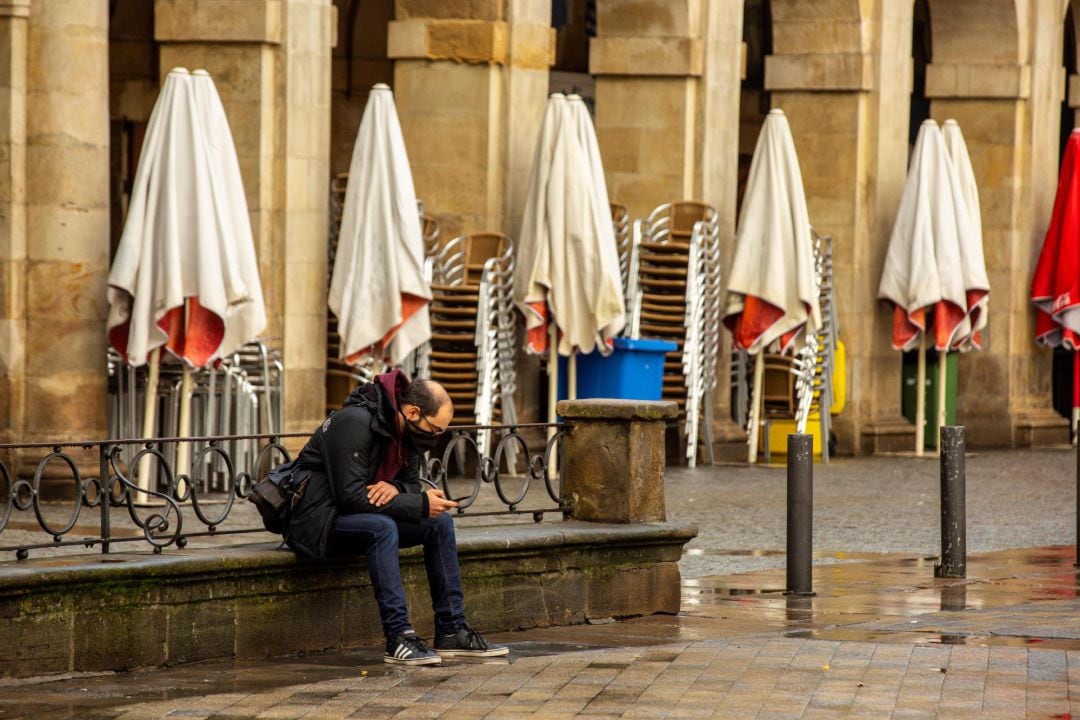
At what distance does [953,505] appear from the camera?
1210 centimetres

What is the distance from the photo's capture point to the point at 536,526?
411 inches

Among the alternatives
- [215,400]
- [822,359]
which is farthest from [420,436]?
[822,359]

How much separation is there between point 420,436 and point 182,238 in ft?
18.5

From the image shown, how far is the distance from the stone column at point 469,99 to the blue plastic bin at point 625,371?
49.6 inches

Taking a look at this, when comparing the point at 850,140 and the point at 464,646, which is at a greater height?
the point at 850,140

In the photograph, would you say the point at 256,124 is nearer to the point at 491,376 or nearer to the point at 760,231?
the point at 491,376

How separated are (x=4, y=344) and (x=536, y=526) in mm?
5186

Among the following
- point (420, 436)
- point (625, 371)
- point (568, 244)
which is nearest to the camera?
point (420, 436)

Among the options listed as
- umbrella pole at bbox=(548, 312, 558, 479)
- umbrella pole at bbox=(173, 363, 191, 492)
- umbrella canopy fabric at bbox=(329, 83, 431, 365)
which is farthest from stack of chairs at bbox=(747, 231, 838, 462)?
umbrella pole at bbox=(173, 363, 191, 492)

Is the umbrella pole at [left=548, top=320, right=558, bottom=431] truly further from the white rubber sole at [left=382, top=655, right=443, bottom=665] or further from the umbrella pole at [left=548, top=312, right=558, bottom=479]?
the white rubber sole at [left=382, top=655, right=443, bottom=665]

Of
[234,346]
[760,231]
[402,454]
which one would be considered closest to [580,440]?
[402,454]

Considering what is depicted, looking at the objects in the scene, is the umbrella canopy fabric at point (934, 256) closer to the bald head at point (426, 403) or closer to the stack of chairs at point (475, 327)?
the stack of chairs at point (475, 327)

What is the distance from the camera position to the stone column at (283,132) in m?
16.1

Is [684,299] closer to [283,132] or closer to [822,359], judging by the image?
[822,359]
